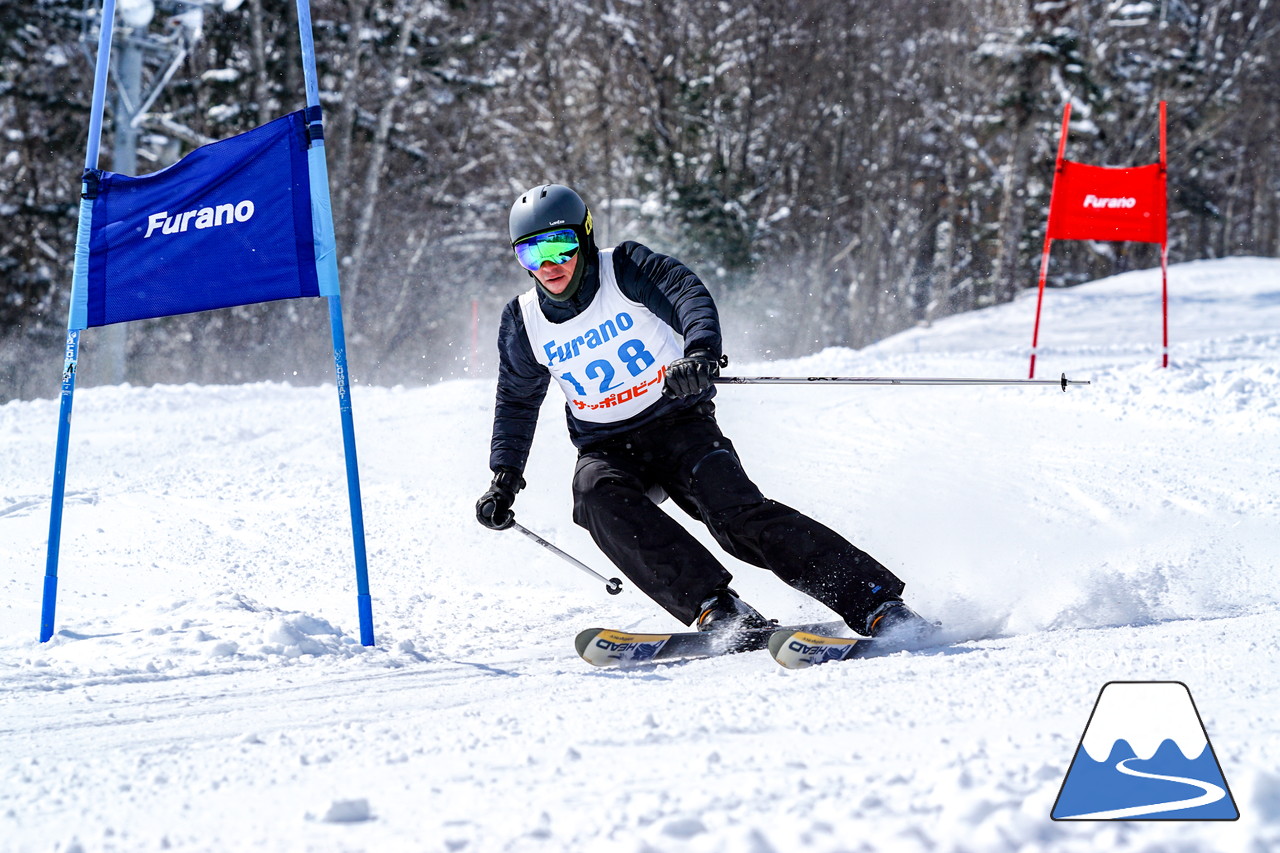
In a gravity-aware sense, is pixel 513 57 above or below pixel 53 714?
above

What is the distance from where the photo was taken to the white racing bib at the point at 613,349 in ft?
13.1

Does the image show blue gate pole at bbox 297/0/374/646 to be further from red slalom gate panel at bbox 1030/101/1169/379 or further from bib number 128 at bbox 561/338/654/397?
red slalom gate panel at bbox 1030/101/1169/379

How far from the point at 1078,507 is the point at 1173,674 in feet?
12.2

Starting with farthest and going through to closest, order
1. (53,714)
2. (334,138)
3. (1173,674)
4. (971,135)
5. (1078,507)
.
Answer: (971,135)
(334,138)
(1078,507)
(53,714)
(1173,674)

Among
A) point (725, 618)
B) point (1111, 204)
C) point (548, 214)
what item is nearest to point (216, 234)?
point (548, 214)

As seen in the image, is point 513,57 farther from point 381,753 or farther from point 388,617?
point 381,753

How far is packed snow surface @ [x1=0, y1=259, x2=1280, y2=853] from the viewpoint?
198 cm

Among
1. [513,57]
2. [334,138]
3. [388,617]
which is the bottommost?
[388,617]

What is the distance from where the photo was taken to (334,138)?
62.2 ft

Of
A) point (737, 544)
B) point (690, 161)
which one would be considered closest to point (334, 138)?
point (690, 161)

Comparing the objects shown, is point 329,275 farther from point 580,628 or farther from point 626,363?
point 580,628

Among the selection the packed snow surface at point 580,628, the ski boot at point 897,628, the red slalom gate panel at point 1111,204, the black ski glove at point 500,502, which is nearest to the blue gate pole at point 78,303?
the packed snow surface at point 580,628

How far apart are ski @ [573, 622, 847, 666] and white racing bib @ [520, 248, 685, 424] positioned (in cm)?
83

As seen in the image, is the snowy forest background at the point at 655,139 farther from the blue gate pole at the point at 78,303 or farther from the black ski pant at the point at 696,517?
the blue gate pole at the point at 78,303
